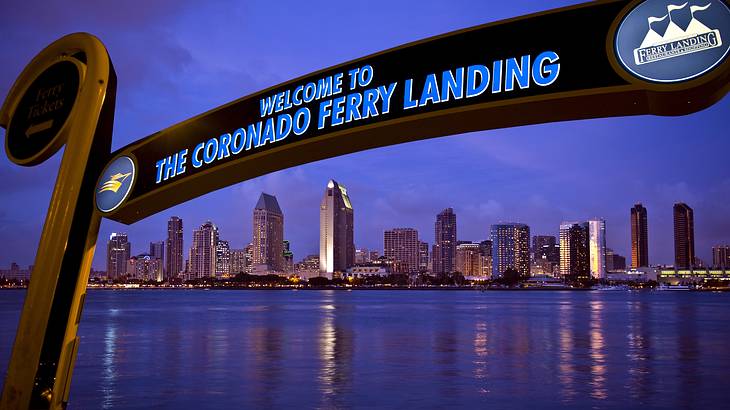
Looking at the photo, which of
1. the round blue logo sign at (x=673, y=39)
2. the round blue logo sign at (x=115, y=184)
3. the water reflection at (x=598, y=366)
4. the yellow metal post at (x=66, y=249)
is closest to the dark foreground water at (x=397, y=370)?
A: the water reflection at (x=598, y=366)

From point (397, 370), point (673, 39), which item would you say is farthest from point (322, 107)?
point (397, 370)

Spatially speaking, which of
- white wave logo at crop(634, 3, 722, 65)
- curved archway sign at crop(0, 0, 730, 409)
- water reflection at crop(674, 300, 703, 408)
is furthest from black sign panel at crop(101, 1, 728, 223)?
water reflection at crop(674, 300, 703, 408)

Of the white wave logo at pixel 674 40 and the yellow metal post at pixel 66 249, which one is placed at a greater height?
the white wave logo at pixel 674 40

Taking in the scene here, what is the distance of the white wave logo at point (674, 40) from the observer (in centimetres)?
524

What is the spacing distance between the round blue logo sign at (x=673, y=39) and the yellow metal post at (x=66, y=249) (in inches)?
229

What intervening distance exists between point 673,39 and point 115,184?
636cm

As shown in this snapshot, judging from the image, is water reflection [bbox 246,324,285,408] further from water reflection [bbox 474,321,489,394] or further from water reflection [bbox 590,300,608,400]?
water reflection [bbox 590,300,608,400]

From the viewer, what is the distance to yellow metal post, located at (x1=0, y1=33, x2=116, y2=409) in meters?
7.68

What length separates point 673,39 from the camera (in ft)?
17.7

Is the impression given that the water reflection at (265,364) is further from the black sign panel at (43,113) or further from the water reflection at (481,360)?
the black sign panel at (43,113)

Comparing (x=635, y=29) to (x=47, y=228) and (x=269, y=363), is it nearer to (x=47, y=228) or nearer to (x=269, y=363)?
(x=47, y=228)

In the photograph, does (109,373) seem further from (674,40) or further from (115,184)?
(674,40)

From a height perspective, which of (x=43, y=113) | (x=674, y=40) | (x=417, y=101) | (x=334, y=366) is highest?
(x=43, y=113)

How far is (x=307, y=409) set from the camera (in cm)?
1454
